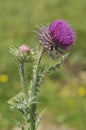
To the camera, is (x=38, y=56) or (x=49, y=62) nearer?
(x=38, y=56)

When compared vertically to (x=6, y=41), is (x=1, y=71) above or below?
below

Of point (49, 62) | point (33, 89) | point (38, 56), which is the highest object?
point (49, 62)

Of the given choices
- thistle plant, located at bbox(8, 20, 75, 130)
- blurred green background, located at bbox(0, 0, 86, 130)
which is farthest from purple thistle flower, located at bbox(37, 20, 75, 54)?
blurred green background, located at bbox(0, 0, 86, 130)

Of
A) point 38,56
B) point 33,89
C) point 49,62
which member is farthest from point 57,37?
point 49,62

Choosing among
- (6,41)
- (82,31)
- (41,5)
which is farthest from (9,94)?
(41,5)

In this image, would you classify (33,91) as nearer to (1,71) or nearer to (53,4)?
(1,71)

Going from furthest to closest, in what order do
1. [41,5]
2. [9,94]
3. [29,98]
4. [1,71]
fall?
[41,5] < [1,71] < [9,94] < [29,98]

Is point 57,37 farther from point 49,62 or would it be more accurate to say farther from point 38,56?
point 49,62

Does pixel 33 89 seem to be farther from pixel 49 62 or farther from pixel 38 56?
pixel 49 62

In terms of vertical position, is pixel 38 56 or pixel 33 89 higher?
pixel 38 56
